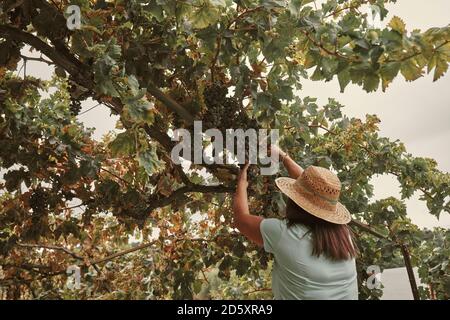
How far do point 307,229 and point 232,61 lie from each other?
3.41 ft

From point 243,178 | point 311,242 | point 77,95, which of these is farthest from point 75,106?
point 311,242

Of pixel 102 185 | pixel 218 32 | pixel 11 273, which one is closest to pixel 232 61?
pixel 218 32

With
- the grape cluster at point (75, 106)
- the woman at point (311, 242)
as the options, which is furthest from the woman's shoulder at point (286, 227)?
the grape cluster at point (75, 106)

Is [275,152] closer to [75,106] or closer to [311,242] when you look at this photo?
[311,242]

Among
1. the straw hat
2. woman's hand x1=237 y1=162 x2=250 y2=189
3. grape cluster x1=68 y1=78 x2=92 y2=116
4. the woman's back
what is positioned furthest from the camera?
grape cluster x1=68 y1=78 x2=92 y2=116

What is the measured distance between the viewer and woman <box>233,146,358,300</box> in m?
1.90

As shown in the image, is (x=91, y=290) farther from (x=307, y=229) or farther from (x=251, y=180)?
(x=307, y=229)

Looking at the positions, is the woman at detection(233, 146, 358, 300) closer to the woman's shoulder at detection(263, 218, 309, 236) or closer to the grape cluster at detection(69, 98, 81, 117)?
the woman's shoulder at detection(263, 218, 309, 236)

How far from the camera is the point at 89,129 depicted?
366 centimetres

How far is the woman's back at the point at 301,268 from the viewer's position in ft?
6.23

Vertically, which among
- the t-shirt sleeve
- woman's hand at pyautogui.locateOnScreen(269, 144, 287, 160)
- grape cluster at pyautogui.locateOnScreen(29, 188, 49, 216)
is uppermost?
woman's hand at pyautogui.locateOnScreen(269, 144, 287, 160)

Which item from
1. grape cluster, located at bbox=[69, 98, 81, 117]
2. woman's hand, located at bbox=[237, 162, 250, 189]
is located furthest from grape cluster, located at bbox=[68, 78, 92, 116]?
woman's hand, located at bbox=[237, 162, 250, 189]

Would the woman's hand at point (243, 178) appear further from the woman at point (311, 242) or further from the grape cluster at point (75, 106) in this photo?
the grape cluster at point (75, 106)

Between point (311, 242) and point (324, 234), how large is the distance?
67mm
